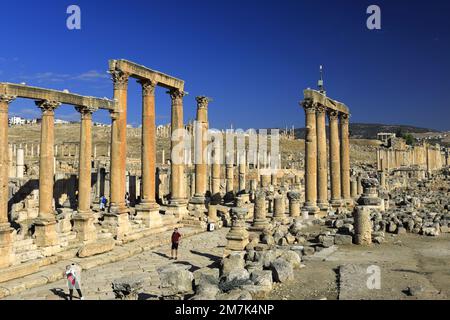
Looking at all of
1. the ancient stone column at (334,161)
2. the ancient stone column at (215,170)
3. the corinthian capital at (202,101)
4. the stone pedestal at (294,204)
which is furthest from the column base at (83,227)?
the ancient stone column at (215,170)

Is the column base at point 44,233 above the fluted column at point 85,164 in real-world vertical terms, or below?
below

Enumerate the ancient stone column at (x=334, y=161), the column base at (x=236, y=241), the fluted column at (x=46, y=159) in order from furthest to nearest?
the ancient stone column at (x=334, y=161)
the fluted column at (x=46, y=159)
the column base at (x=236, y=241)

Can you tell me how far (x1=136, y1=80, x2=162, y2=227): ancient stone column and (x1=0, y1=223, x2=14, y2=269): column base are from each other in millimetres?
7676

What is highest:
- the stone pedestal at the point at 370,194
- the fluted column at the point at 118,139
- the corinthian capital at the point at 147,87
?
the corinthian capital at the point at 147,87

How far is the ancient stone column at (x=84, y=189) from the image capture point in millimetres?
18203

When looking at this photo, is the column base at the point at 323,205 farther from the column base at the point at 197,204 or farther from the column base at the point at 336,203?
the column base at the point at 197,204

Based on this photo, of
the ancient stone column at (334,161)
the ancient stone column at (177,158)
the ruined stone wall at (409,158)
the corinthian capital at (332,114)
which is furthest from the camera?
the ruined stone wall at (409,158)

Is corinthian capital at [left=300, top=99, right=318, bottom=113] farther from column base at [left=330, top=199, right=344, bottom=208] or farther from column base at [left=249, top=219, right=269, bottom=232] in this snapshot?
column base at [left=249, top=219, right=269, bottom=232]

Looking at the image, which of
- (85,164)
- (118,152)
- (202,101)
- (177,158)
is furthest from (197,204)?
(85,164)

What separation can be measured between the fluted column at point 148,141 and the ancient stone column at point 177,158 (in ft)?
6.62

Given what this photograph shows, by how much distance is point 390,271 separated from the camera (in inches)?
419

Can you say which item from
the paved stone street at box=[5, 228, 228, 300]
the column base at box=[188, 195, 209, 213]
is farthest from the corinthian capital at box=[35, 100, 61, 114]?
the column base at box=[188, 195, 209, 213]

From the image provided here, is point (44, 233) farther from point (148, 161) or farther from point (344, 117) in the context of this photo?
point (344, 117)

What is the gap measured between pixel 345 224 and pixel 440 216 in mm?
5790
